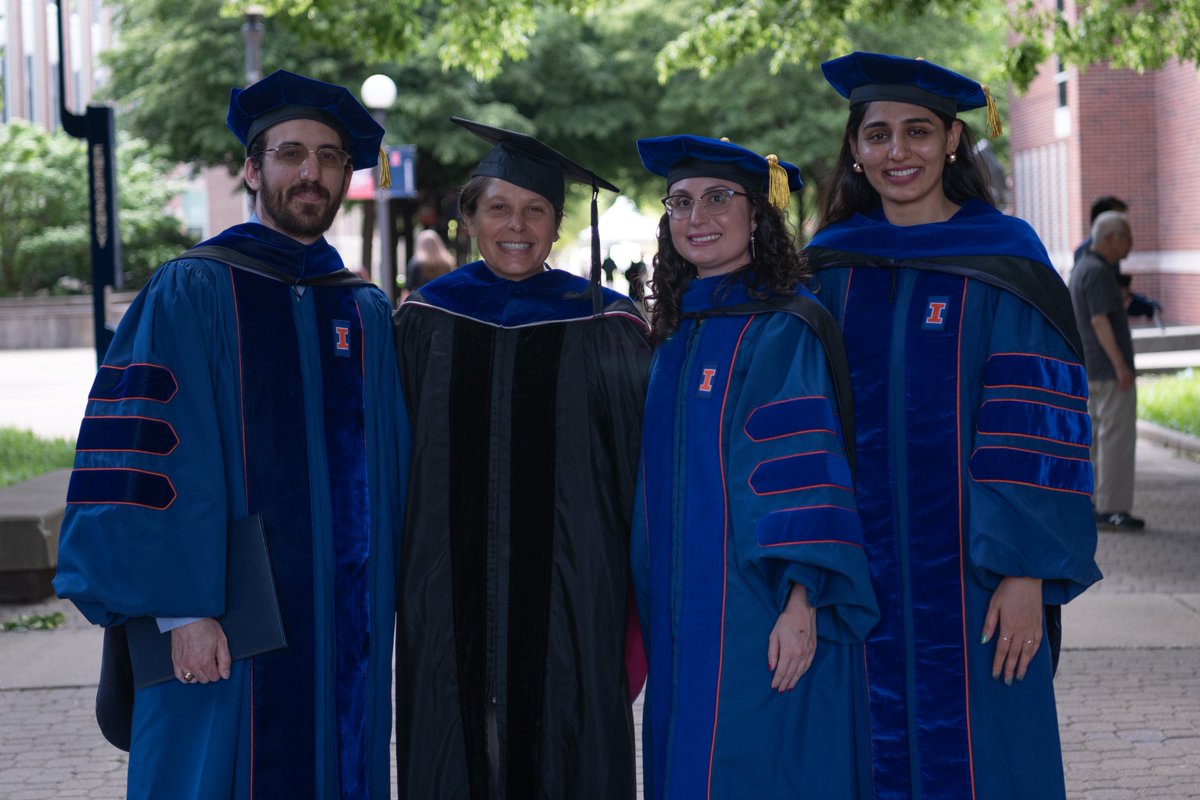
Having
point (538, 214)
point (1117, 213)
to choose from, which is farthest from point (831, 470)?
point (1117, 213)

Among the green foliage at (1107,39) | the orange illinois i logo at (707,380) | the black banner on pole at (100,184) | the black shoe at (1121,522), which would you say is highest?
the green foliage at (1107,39)

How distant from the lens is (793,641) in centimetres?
299

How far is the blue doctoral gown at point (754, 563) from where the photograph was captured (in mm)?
2982

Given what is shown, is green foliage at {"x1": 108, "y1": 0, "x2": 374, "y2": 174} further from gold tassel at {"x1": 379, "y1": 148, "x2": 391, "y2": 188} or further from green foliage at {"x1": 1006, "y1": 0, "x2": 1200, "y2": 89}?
gold tassel at {"x1": 379, "y1": 148, "x2": 391, "y2": 188}

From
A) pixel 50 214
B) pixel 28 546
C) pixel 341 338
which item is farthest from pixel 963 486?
pixel 50 214

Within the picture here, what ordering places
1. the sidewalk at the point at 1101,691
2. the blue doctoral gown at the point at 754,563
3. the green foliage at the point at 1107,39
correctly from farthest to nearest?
the green foliage at the point at 1107,39 → the sidewalk at the point at 1101,691 → the blue doctoral gown at the point at 754,563

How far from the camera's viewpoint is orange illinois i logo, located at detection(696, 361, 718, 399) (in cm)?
310

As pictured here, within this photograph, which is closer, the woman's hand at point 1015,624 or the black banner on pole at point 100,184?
the woman's hand at point 1015,624

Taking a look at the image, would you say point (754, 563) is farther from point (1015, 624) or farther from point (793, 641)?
point (1015, 624)

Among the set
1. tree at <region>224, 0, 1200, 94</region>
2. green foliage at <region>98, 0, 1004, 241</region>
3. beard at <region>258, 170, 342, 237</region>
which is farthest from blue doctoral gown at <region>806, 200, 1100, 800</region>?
green foliage at <region>98, 0, 1004, 241</region>

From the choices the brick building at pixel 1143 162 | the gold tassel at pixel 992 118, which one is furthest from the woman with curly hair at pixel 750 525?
the brick building at pixel 1143 162

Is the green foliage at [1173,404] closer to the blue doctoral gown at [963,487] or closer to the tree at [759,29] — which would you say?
the tree at [759,29]

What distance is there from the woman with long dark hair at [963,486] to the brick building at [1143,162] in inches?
762

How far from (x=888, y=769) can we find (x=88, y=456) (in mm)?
1842
